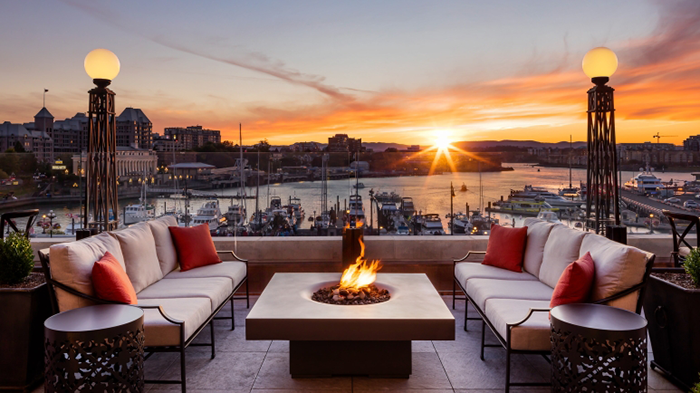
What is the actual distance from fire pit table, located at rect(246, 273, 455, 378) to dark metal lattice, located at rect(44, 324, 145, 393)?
76 cm

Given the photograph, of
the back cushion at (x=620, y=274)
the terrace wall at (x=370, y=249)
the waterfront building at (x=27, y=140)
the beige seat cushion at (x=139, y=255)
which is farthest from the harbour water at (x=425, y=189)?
the back cushion at (x=620, y=274)

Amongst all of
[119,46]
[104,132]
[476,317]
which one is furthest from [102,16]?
[476,317]

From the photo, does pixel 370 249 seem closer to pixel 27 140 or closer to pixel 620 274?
pixel 620 274

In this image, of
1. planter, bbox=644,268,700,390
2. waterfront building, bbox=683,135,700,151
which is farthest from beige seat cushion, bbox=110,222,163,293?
waterfront building, bbox=683,135,700,151

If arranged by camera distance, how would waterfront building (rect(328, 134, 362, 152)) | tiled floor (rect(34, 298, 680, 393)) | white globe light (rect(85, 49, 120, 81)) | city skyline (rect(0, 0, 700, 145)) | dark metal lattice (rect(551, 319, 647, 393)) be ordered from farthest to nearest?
1. city skyline (rect(0, 0, 700, 145))
2. waterfront building (rect(328, 134, 362, 152))
3. white globe light (rect(85, 49, 120, 81))
4. tiled floor (rect(34, 298, 680, 393))
5. dark metal lattice (rect(551, 319, 647, 393))

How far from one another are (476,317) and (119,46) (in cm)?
646

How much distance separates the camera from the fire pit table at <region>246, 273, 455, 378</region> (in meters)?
2.69

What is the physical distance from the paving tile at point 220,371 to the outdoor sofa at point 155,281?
12 centimetres

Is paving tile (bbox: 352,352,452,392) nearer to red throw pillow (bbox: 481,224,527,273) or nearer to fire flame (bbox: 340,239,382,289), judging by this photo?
fire flame (bbox: 340,239,382,289)

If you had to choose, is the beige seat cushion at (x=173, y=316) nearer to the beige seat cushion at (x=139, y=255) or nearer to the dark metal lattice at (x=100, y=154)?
the beige seat cushion at (x=139, y=255)

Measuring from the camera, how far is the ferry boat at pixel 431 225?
17.4ft

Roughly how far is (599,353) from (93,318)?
245 cm

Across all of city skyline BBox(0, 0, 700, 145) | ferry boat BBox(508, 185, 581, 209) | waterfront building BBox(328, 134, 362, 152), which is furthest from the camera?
city skyline BBox(0, 0, 700, 145)

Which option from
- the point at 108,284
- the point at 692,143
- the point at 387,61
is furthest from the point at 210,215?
the point at 692,143
